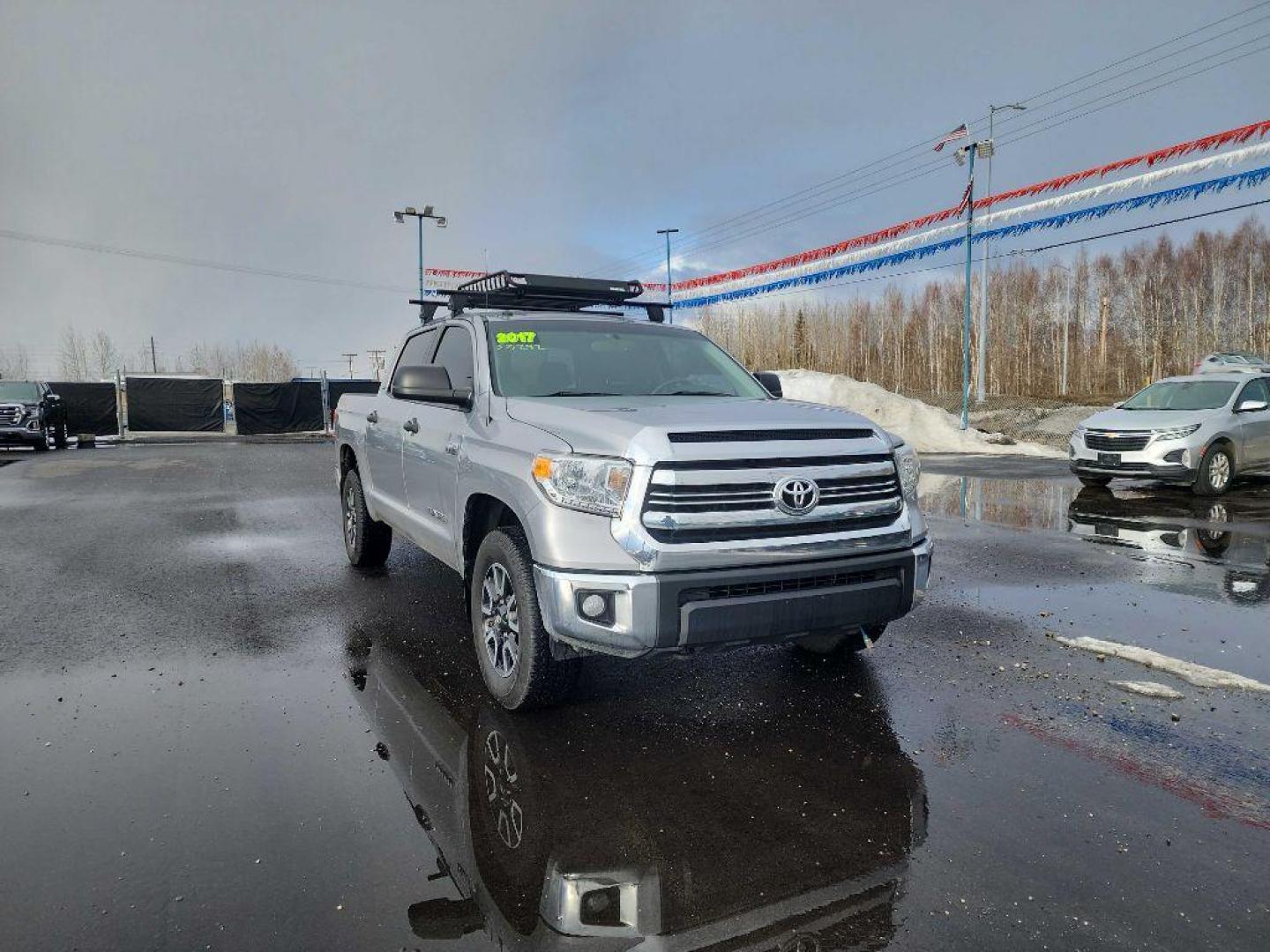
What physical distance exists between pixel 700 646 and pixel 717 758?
1.78 ft

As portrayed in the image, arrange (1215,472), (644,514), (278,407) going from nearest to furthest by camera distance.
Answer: (644,514), (1215,472), (278,407)

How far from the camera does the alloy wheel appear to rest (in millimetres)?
4125

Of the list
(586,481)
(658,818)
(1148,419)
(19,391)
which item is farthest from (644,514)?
(19,391)

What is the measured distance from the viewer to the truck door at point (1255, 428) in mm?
12531

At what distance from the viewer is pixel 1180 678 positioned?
4609 mm

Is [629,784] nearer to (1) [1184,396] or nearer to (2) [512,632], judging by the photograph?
(2) [512,632]

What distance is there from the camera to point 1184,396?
43.4 ft

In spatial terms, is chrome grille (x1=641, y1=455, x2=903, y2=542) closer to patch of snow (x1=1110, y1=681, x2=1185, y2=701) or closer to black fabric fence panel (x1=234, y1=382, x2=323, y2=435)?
patch of snow (x1=1110, y1=681, x2=1185, y2=701)

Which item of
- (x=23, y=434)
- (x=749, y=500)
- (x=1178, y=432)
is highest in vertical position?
(x=749, y=500)

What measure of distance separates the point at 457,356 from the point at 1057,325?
63.5 m

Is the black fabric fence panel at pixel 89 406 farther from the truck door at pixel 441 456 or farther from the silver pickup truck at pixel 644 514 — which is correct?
the silver pickup truck at pixel 644 514

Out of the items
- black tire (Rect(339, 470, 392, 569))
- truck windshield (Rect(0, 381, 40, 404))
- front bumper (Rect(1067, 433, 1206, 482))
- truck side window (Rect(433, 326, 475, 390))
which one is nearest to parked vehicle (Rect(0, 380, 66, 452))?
truck windshield (Rect(0, 381, 40, 404))

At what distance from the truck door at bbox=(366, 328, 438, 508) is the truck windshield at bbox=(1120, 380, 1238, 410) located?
11.8 meters

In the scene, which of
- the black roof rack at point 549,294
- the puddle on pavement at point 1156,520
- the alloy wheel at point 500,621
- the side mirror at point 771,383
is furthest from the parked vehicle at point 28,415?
the side mirror at point 771,383
